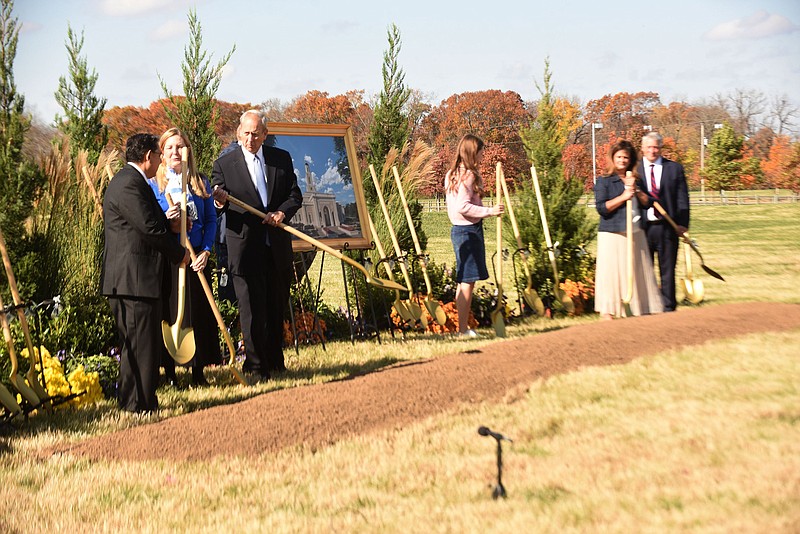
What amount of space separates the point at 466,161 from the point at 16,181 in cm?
423

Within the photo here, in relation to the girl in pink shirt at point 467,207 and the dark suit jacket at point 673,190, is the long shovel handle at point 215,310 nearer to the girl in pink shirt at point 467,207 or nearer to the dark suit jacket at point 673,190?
the girl in pink shirt at point 467,207

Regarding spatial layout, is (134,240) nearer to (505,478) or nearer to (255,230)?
(255,230)

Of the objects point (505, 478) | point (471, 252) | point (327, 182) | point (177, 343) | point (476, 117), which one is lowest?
point (505, 478)

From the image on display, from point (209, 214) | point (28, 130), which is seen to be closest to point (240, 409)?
point (209, 214)

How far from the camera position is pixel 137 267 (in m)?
6.48

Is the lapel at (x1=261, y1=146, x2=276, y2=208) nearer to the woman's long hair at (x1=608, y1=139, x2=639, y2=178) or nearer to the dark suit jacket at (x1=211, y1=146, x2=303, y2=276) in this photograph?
the dark suit jacket at (x1=211, y1=146, x2=303, y2=276)

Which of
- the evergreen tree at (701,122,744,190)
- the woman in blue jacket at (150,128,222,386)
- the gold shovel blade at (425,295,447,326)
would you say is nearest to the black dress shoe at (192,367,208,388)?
the woman in blue jacket at (150,128,222,386)

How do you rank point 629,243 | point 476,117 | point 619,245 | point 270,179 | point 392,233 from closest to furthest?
point 270,179
point 629,243
point 619,245
point 392,233
point 476,117

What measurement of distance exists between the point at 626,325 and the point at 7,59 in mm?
5918

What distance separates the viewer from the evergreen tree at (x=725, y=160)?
206 feet

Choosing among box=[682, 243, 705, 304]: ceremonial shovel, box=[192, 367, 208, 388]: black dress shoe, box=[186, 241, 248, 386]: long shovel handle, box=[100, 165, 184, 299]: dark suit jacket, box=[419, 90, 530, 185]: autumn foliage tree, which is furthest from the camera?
box=[419, 90, 530, 185]: autumn foliage tree

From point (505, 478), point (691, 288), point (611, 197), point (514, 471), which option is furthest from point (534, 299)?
point (505, 478)

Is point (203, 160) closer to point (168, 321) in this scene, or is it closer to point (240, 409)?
point (168, 321)

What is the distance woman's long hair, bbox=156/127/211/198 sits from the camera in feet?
22.9
